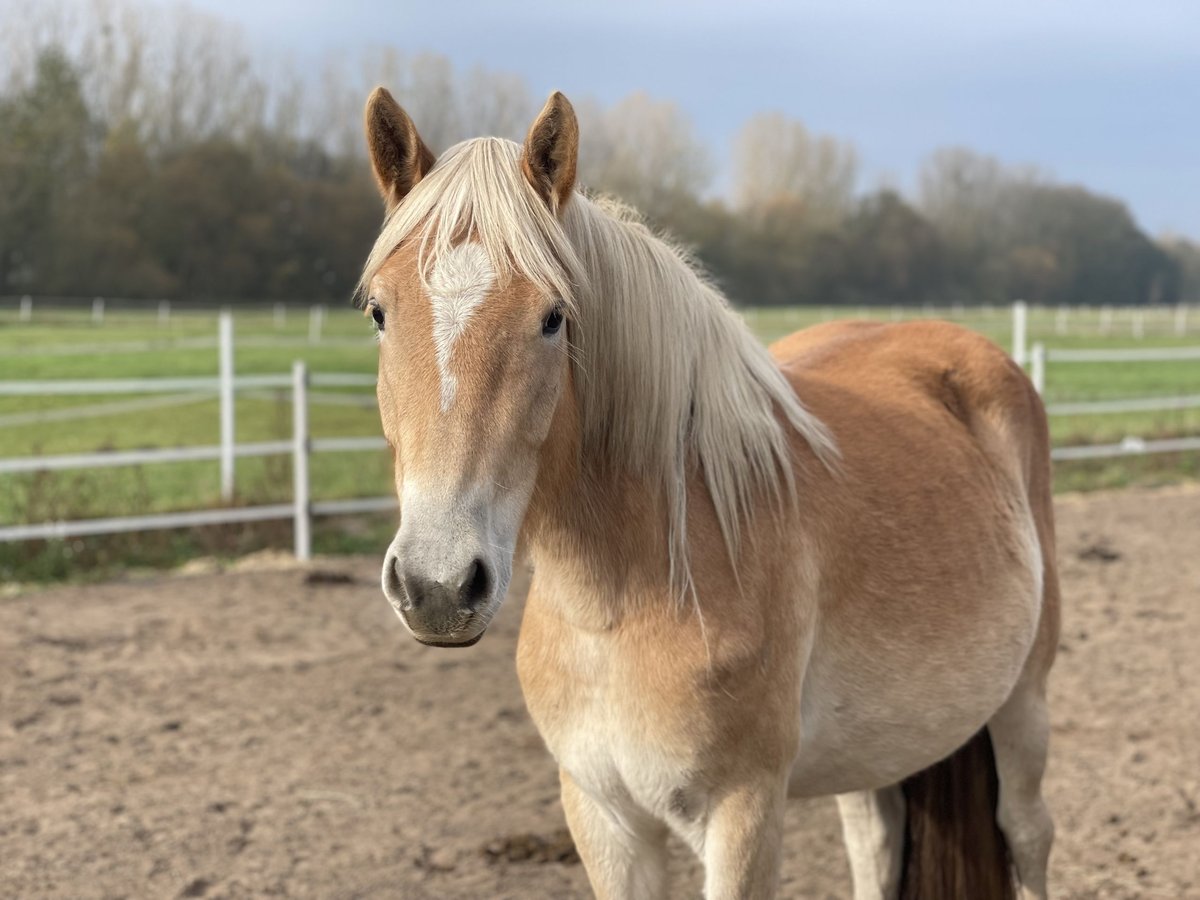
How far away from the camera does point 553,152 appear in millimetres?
1668

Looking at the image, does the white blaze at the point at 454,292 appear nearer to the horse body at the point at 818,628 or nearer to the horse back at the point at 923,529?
the horse body at the point at 818,628

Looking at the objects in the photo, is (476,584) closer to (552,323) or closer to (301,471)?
(552,323)

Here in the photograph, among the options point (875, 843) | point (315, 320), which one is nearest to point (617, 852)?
point (875, 843)

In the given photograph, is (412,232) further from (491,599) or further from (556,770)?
(556,770)

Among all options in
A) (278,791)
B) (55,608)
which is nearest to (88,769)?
(278,791)

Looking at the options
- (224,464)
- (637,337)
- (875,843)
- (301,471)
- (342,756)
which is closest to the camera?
(637,337)

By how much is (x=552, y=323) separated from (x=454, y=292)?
154 millimetres

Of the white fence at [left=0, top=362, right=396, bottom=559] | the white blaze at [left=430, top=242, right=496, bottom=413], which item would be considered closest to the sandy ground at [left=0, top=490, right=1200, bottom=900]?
the white fence at [left=0, top=362, right=396, bottom=559]

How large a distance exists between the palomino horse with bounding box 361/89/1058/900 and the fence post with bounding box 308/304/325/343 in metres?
23.4

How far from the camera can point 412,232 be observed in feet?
5.46

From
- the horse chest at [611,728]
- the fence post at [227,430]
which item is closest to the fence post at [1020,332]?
the fence post at [227,430]

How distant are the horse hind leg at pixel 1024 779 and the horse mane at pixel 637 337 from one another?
3.39 ft

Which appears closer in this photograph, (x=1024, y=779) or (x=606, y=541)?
(x=606, y=541)

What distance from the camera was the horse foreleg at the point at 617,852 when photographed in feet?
6.67
